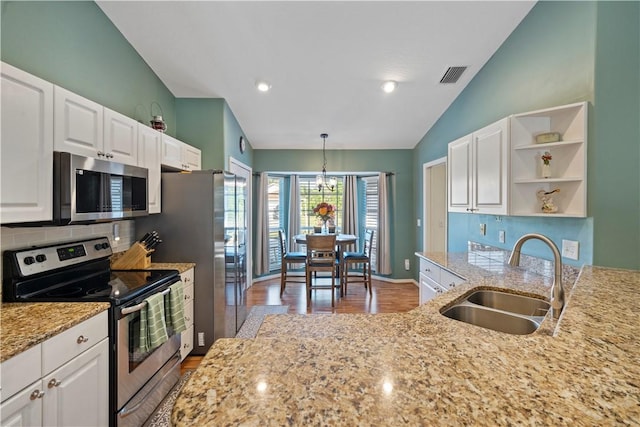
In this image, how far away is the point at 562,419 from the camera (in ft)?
1.55

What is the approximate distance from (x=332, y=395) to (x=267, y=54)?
9.21 feet

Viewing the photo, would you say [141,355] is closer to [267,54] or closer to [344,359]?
[344,359]

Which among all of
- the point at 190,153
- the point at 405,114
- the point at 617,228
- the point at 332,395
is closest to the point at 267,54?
the point at 190,153

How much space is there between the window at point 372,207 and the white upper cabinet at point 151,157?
358cm

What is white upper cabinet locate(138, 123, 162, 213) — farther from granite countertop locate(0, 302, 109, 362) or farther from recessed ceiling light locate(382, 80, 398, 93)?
recessed ceiling light locate(382, 80, 398, 93)

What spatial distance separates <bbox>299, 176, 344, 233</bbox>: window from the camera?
17.8 ft

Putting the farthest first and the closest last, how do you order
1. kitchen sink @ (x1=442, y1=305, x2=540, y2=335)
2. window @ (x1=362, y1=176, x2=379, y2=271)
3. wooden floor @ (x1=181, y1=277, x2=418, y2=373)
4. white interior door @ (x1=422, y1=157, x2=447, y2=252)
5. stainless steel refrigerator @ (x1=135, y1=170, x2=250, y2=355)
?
window @ (x1=362, y1=176, x2=379, y2=271) → white interior door @ (x1=422, y1=157, x2=447, y2=252) → wooden floor @ (x1=181, y1=277, x2=418, y2=373) → stainless steel refrigerator @ (x1=135, y1=170, x2=250, y2=355) → kitchen sink @ (x1=442, y1=305, x2=540, y2=335)

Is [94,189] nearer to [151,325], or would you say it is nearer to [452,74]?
[151,325]

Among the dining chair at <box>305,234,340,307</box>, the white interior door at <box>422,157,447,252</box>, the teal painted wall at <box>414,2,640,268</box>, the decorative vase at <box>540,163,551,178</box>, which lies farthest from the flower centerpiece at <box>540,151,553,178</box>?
the dining chair at <box>305,234,340,307</box>

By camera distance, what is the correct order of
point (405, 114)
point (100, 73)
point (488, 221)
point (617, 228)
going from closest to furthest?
1. point (617, 228)
2. point (100, 73)
3. point (488, 221)
4. point (405, 114)

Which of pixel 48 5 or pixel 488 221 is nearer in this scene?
pixel 48 5

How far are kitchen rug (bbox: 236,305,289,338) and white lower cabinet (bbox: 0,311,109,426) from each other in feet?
4.95

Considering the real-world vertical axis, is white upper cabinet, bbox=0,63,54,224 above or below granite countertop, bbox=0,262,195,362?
above

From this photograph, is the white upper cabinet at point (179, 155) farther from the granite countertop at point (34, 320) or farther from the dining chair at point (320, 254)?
the dining chair at point (320, 254)
